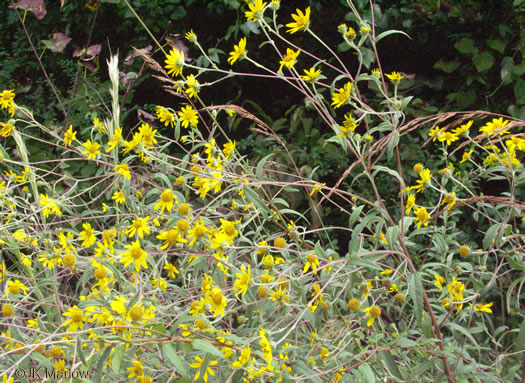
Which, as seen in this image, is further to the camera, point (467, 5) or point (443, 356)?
point (467, 5)

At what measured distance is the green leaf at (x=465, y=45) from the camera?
9.56ft

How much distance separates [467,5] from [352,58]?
2.26 ft

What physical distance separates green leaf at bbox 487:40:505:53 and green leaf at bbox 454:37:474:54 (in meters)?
0.09

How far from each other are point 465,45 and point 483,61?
0.14 metres

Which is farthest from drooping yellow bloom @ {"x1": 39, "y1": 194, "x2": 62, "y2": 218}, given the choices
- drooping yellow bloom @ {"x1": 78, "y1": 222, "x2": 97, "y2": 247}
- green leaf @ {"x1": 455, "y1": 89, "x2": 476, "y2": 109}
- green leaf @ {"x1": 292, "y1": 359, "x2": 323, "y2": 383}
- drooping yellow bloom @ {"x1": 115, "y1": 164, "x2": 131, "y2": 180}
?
green leaf @ {"x1": 455, "y1": 89, "x2": 476, "y2": 109}

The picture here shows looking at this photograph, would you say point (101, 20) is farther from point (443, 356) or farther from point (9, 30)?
point (443, 356)

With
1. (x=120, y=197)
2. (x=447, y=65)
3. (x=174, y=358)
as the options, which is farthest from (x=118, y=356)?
(x=447, y=65)

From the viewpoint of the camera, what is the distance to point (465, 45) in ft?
9.59

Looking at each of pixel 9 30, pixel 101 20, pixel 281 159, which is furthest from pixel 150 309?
pixel 9 30

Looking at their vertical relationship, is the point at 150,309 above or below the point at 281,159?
above

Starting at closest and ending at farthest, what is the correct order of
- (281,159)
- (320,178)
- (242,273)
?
1. (242,273)
2. (281,159)
3. (320,178)

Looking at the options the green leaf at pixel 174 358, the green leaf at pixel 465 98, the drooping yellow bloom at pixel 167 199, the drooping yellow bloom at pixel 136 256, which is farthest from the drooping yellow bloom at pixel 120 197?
the green leaf at pixel 465 98

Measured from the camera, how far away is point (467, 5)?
304 centimetres

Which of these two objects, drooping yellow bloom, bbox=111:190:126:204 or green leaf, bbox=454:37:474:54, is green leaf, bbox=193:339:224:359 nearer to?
drooping yellow bloom, bbox=111:190:126:204
